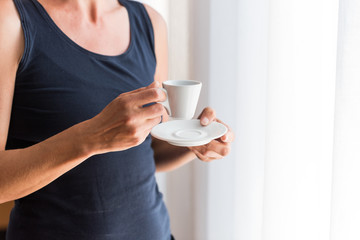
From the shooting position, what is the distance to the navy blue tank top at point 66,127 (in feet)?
2.84

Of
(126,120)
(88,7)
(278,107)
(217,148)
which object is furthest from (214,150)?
(88,7)

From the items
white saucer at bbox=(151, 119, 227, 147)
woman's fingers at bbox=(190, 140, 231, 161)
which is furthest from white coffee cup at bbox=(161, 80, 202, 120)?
woman's fingers at bbox=(190, 140, 231, 161)

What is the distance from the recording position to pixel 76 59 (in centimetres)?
90

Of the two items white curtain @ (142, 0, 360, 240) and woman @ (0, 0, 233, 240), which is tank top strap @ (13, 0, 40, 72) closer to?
woman @ (0, 0, 233, 240)

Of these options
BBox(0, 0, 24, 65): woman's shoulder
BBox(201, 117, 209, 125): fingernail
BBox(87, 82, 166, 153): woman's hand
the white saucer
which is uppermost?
BBox(0, 0, 24, 65): woman's shoulder

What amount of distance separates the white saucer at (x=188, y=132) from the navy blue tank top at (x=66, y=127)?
0.11 meters

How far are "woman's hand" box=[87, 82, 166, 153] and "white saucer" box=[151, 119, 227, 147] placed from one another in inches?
3.5

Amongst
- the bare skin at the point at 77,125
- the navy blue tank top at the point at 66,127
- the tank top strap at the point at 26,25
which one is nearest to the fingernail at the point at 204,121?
the bare skin at the point at 77,125

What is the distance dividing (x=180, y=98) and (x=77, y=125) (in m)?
0.21

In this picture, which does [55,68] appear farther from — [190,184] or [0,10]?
[190,184]

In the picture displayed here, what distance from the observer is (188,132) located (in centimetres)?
89

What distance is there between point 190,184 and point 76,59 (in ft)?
2.90

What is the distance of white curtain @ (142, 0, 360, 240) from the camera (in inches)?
33.1

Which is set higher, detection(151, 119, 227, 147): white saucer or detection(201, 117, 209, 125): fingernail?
detection(201, 117, 209, 125): fingernail
